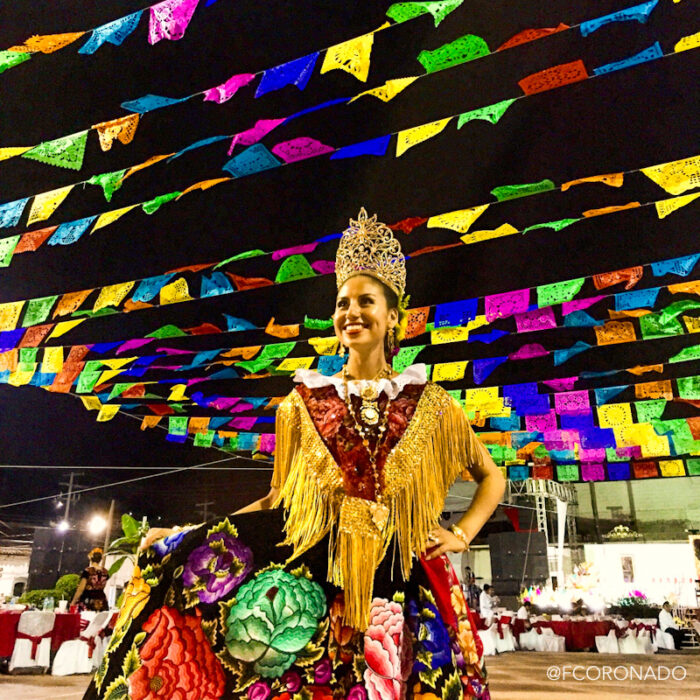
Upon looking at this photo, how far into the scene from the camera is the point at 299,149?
3768mm

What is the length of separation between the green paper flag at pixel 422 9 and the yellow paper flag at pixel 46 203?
273cm

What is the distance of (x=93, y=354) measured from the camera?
21.9 ft

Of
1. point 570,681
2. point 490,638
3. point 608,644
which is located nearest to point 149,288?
point 570,681

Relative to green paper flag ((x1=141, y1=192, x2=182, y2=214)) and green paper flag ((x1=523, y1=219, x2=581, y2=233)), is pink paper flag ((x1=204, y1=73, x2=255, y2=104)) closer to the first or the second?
green paper flag ((x1=141, y1=192, x2=182, y2=214))

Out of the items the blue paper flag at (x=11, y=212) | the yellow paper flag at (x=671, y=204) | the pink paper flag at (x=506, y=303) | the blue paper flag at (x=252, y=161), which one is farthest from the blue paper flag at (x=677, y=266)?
the blue paper flag at (x=11, y=212)

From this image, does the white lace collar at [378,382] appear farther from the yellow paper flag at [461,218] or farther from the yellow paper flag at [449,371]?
the yellow paper flag at [449,371]

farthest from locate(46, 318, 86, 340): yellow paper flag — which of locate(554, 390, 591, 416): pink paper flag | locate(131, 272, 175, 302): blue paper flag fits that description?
locate(554, 390, 591, 416): pink paper flag

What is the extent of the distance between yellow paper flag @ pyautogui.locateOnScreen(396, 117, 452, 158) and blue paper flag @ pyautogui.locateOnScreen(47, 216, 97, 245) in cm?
245

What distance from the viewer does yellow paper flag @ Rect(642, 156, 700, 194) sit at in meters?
3.83

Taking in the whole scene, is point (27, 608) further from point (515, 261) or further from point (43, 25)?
point (515, 261)

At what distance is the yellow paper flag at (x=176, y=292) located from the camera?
5.25 metres

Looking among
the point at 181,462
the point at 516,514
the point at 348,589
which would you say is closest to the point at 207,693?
the point at 348,589

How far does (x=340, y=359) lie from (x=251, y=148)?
355cm

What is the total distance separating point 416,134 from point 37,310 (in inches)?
165
